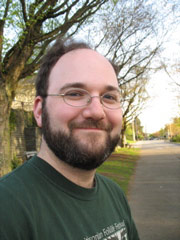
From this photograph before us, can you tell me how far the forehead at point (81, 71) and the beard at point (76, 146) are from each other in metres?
0.22

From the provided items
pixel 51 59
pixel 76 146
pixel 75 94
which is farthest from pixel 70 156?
pixel 51 59

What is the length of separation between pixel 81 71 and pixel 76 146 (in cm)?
44

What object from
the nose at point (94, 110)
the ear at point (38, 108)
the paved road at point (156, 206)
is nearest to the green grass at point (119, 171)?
the paved road at point (156, 206)

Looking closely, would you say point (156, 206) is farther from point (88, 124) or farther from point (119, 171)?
point (88, 124)

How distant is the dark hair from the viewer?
1.61 m

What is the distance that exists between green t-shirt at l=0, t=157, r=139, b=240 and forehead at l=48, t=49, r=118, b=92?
19.2 inches

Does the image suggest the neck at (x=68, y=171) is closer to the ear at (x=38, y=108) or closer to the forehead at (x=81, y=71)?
the ear at (x=38, y=108)

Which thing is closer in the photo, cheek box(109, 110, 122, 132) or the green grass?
cheek box(109, 110, 122, 132)

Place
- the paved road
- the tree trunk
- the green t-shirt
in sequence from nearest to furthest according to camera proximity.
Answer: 1. the green t-shirt
2. the paved road
3. the tree trunk

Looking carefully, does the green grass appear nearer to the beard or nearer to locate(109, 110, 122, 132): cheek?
locate(109, 110, 122, 132): cheek

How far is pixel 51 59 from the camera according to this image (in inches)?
64.6

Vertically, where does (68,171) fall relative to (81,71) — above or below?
below

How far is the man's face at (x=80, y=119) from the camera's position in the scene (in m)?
1.42

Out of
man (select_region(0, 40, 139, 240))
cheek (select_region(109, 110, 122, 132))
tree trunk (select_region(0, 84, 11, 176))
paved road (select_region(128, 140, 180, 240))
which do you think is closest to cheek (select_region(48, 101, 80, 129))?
man (select_region(0, 40, 139, 240))
